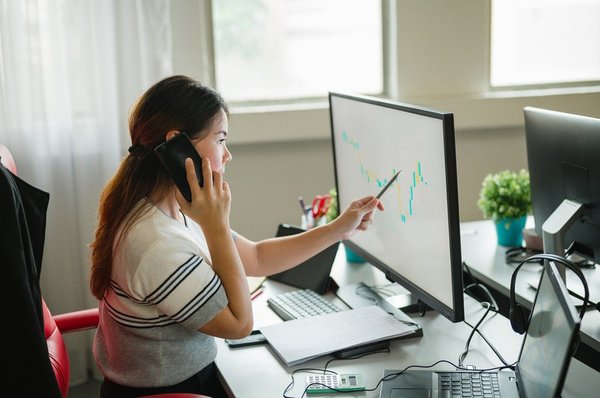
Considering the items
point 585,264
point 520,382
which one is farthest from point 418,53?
point 520,382

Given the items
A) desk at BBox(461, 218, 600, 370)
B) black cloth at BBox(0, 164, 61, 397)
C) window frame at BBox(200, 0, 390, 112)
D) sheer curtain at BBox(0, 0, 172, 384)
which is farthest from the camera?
window frame at BBox(200, 0, 390, 112)

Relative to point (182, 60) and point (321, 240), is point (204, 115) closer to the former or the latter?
point (321, 240)

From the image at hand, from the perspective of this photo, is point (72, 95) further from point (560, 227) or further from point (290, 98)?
point (560, 227)

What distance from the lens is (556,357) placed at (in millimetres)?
1042

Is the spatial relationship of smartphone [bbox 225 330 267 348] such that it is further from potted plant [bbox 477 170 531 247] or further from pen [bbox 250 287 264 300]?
potted plant [bbox 477 170 531 247]

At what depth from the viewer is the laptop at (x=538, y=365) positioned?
101 cm

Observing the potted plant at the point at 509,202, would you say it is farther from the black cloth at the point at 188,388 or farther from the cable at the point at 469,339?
the black cloth at the point at 188,388

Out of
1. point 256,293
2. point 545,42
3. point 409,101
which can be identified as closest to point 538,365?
point 256,293

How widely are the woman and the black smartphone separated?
0.02m

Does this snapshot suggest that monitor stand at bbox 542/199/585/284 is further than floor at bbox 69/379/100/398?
No

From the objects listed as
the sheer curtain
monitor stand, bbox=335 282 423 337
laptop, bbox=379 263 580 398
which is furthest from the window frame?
laptop, bbox=379 263 580 398

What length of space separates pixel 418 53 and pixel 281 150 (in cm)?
67

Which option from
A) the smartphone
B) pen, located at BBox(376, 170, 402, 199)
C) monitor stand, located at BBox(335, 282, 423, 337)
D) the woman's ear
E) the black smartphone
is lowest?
the smartphone

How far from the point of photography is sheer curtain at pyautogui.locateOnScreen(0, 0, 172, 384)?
2549 millimetres
